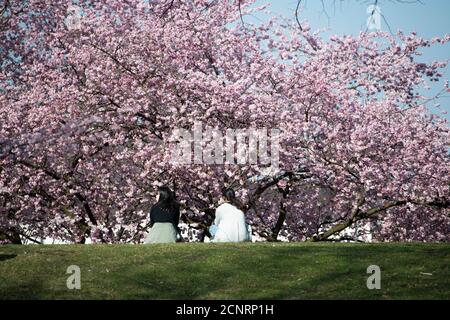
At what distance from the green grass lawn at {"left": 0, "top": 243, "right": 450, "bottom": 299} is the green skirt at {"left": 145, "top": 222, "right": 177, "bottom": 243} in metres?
2.53

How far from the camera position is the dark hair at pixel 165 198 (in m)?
16.8

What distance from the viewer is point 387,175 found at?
2042cm

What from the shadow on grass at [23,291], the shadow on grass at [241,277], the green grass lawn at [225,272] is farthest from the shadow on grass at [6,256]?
the shadow on grass at [241,277]

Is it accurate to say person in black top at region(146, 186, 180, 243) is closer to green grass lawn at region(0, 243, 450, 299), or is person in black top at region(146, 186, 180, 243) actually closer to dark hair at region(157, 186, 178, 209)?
dark hair at region(157, 186, 178, 209)

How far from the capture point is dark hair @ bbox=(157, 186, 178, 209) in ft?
55.2

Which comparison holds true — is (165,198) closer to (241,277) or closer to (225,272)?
(225,272)

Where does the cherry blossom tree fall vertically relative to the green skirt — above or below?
above

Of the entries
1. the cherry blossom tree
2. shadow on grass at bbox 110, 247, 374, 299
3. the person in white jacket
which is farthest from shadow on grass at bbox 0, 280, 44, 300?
the cherry blossom tree

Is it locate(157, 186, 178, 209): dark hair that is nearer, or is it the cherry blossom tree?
locate(157, 186, 178, 209): dark hair

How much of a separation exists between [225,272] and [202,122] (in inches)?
352

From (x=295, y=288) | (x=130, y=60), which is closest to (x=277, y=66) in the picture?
(x=130, y=60)

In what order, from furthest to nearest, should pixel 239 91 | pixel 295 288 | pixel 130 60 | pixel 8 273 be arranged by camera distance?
1. pixel 130 60
2. pixel 239 91
3. pixel 8 273
4. pixel 295 288
